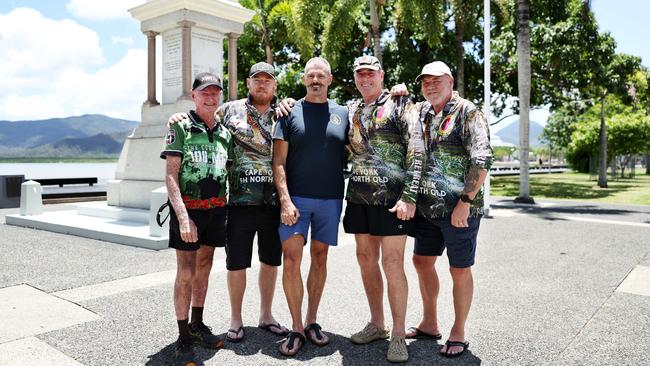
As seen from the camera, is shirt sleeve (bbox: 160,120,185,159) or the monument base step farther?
the monument base step

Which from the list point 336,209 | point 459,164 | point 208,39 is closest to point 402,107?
point 459,164

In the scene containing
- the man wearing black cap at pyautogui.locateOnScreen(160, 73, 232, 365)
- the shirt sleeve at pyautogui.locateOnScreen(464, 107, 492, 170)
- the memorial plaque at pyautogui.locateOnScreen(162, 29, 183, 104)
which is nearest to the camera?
the shirt sleeve at pyautogui.locateOnScreen(464, 107, 492, 170)

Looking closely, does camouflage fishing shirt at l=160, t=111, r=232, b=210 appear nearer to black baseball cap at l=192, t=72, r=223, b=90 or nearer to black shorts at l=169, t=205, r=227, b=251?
black shorts at l=169, t=205, r=227, b=251

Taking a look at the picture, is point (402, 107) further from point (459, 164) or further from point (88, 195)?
point (88, 195)

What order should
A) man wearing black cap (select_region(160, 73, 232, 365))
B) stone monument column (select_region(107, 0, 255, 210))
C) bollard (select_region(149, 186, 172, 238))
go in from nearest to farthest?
man wearing black cap (select_region(160, 73, 232, 365)), bollard (select_region(149, 186, 172, 238)), stone monument column (select_region(107, 0, 255, 210))

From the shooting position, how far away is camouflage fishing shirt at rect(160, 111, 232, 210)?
3485 millimetres

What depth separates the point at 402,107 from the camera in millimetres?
3611

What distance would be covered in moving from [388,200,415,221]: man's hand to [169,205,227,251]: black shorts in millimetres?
1317

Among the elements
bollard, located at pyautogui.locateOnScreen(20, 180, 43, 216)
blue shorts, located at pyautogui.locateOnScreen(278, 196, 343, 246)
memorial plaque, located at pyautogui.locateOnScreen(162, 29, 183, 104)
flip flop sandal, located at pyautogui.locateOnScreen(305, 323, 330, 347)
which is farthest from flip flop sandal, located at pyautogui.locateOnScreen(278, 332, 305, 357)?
bollard, located at pyautogui.locateOnScreen(20, 180, 43, 216)

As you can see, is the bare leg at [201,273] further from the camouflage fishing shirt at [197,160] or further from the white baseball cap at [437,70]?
the white baseball cap at [437,70]

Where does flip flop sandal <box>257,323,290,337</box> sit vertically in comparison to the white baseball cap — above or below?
below

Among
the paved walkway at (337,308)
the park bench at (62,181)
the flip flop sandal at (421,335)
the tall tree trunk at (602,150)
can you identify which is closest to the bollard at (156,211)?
the paved walkway at (337,308)

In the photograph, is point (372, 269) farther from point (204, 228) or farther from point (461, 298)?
point (204, 228)

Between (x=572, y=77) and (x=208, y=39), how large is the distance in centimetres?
1797
